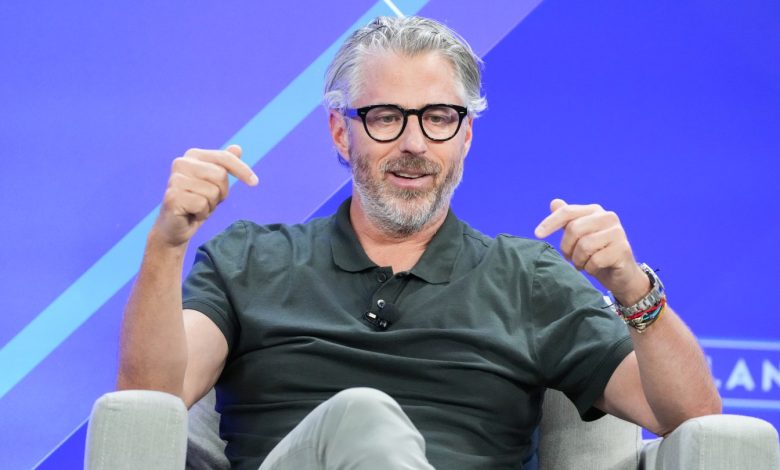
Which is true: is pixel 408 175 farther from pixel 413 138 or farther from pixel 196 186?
pixel 196 186

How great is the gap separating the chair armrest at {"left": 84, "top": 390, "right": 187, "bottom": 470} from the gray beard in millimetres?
672

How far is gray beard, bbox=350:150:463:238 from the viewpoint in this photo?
2.26 metres

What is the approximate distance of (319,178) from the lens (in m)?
2.84

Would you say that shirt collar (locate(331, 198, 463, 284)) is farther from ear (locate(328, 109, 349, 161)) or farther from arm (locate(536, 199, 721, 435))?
arm (locate(536, 199, 721, 435))

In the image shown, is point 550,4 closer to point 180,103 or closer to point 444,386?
point 180,103

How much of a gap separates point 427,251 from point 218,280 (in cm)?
39

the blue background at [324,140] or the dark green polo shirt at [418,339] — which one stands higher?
the blue background at [324,140]

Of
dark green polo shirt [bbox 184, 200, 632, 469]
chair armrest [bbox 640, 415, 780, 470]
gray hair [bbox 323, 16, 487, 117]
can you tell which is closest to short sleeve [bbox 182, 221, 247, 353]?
dark green polo shirt [bbox 184, 200, 632, 469]

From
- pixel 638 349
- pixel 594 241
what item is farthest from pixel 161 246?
pixel 638 349

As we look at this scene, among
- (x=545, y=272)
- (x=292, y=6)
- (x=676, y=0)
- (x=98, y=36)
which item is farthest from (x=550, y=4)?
(x=98, y=36)

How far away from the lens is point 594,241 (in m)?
1.80

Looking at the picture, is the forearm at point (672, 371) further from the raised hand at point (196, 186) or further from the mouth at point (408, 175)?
the raised hand at point (196, 186)

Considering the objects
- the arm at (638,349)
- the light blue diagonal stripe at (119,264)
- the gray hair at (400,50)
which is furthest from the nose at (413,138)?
the light blue diagonal stripe at (119,264)

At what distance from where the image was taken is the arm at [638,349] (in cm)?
180
